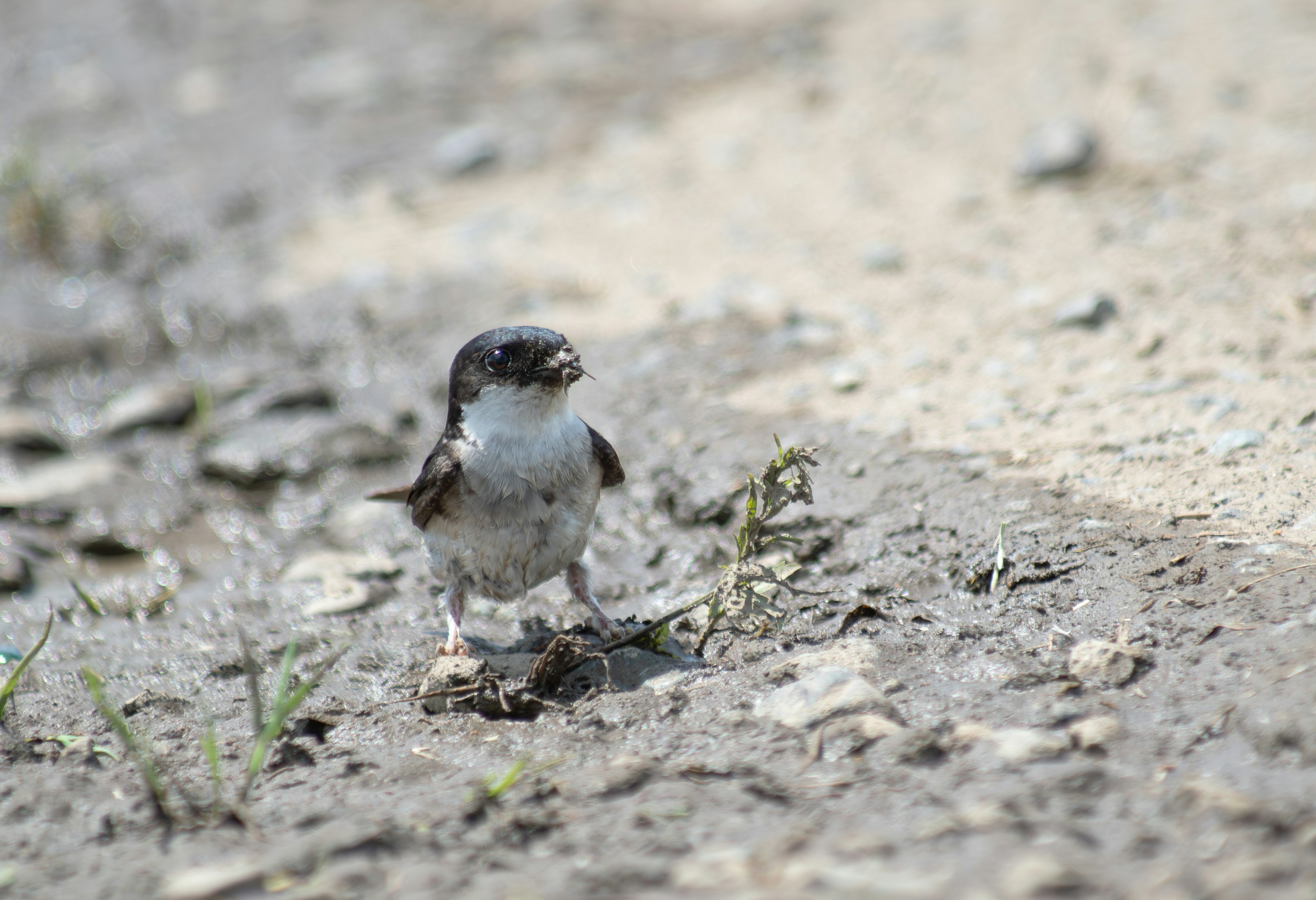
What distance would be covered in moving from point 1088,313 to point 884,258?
52.6 inches

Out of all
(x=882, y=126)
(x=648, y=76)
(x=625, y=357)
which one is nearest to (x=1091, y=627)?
(x=625, y=357)

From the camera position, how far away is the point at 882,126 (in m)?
7.59

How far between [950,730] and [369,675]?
2112 millimetres

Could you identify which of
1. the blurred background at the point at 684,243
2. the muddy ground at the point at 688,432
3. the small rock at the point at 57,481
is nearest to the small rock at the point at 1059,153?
the blurred background at the point at 684,243

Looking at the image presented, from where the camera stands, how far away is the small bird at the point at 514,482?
159 inches

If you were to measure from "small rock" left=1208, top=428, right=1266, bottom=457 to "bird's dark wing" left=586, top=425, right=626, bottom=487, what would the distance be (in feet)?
7.00

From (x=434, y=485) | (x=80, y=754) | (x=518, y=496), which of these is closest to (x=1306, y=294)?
(x=518, y=496)

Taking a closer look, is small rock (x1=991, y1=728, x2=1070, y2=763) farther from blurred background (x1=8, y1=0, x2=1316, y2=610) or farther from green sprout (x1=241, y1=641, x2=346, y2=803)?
green sprout (x1=241, y1=641, x2=346, y2=803)

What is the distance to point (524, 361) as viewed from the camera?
4.07 m

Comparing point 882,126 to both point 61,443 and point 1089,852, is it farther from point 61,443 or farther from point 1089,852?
point 1089,852

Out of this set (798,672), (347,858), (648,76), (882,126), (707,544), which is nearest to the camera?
(347,858)

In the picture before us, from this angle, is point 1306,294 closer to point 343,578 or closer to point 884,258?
point 884,258

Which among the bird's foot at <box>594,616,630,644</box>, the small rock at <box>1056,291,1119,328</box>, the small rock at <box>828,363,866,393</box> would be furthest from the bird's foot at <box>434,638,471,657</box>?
the small rock at <box>1056,291,1119,328</box>

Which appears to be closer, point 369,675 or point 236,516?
point 369,675
